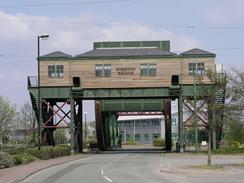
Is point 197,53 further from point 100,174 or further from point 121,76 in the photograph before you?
point 100,174

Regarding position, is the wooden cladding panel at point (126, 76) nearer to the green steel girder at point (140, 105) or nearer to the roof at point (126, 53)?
the roof at point (126, 53)

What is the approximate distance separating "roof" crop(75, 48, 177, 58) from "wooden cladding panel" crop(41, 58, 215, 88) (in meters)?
0.63

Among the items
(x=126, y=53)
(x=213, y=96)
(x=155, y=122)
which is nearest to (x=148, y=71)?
(x=126, y=53)

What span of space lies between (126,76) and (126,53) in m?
3.07

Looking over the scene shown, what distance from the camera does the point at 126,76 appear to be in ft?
210

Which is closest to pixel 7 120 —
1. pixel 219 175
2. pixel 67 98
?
pixel 67 98

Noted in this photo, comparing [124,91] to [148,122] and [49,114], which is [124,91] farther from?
[148,122]

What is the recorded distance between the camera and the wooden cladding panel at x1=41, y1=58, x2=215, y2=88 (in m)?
63.3

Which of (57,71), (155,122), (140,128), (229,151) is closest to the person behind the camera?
(229,151)

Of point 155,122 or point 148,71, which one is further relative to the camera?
point 155,122

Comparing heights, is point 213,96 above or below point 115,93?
below

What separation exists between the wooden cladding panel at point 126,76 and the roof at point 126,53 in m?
0.63

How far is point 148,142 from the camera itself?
525 feet

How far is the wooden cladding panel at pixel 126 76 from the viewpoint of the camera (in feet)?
208
